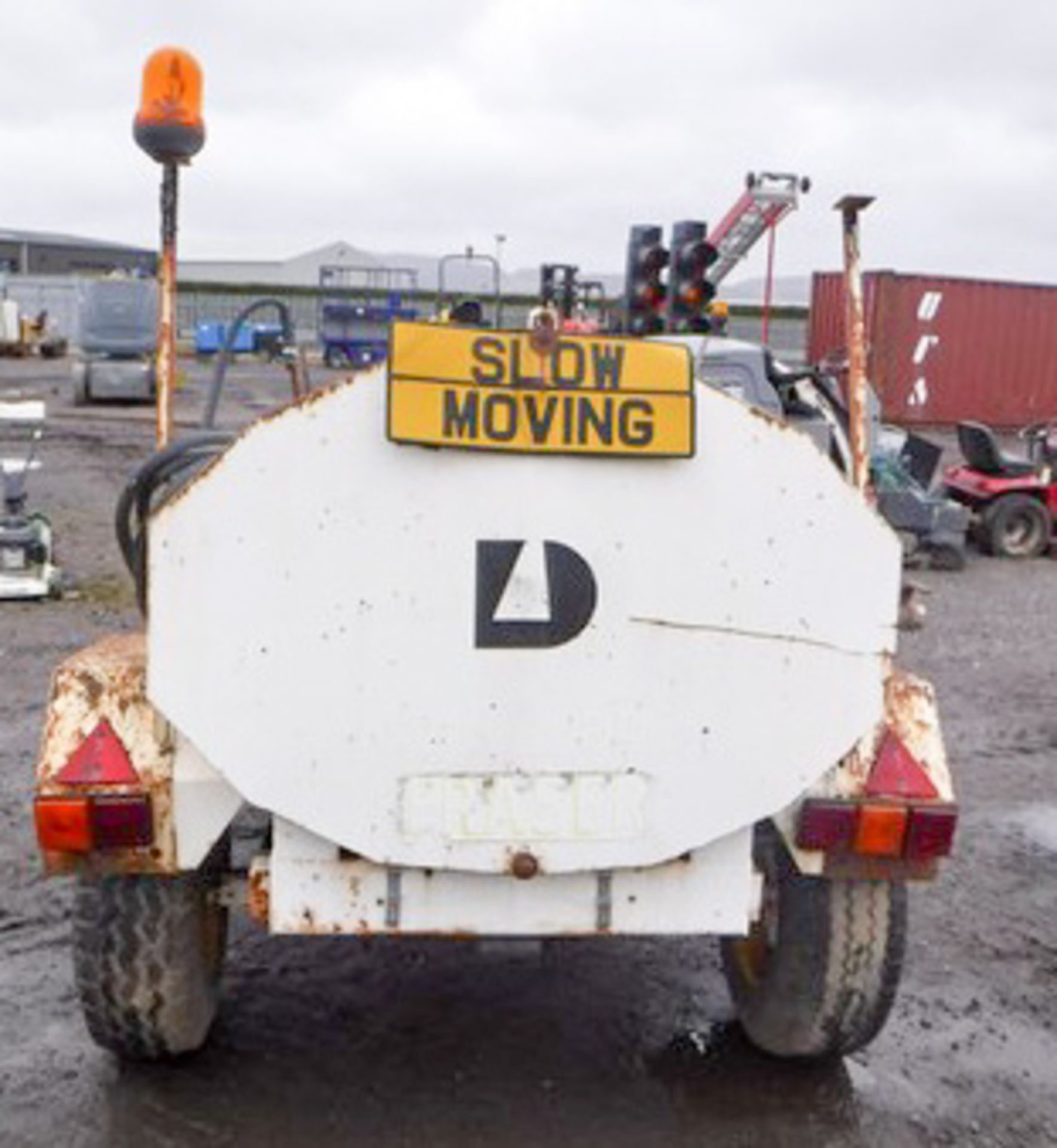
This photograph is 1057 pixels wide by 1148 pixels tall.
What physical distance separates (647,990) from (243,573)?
1.98 meters

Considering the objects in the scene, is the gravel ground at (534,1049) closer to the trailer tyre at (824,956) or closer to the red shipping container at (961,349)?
the trailer tyre at (824,956)

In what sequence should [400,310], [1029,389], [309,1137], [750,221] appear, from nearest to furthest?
[309,1137] → [750,221] → [1029,389] → [400,310]

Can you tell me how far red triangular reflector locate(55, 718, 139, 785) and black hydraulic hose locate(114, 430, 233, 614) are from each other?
0.39 m

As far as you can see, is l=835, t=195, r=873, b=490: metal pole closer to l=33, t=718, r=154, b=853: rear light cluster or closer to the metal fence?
l=33, t=718, r=154, b=853: rear light cluster

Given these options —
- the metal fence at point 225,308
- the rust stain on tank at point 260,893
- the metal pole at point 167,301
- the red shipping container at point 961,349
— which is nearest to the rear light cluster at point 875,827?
the rust stain on tank at point 260,893

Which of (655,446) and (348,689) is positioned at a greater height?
(655,446)

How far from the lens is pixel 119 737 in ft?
9.86

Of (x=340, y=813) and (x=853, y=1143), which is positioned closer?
(x=340, y=813)

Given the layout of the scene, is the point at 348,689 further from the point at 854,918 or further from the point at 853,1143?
the point at 853,1143

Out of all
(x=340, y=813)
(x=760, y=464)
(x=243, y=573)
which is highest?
(x=760, y=464)

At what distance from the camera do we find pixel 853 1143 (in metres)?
3.25

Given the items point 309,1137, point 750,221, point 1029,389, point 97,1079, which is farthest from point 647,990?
point 1029,389

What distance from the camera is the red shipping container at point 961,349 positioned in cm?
2467

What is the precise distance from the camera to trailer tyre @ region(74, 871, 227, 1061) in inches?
125
